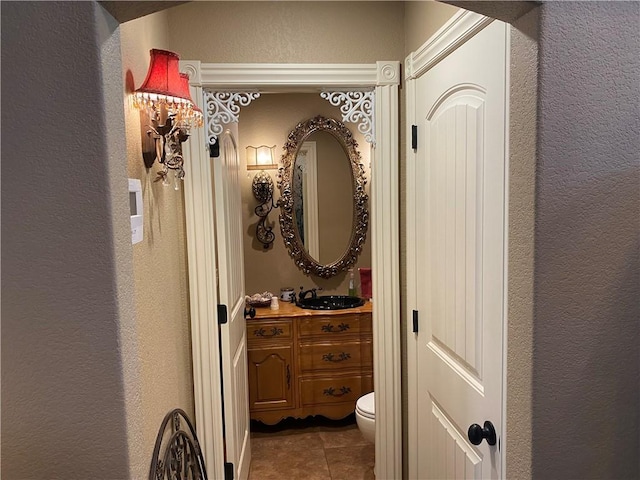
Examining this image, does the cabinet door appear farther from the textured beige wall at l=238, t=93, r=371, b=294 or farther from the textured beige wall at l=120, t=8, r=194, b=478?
the textured beige wall at l=120, t=8, r=194, b=478

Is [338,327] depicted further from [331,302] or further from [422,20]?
[422,20]

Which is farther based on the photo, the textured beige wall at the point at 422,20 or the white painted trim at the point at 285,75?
the white painted trim at the point at 285,75

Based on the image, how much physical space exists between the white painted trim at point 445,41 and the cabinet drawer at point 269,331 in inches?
70.5

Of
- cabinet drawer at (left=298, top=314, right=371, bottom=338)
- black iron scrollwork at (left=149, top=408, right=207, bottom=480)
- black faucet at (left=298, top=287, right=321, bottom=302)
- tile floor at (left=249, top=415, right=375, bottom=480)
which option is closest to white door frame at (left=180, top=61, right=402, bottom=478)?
black iron scrollwork at (left=149, top=408, right=207, bottom=480)

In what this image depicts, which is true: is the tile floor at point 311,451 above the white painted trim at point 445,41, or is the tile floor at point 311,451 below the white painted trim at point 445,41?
below

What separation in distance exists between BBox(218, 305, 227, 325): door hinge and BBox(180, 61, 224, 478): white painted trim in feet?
0.11

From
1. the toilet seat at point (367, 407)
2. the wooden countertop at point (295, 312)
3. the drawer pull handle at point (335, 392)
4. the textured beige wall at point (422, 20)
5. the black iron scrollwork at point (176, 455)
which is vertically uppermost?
the textured beige wall at point (422, 20)

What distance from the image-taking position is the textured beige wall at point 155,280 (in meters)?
1.45

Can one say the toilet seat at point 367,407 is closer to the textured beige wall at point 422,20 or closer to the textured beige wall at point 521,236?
the textured beige wall at point 521,236

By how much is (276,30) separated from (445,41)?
2.55 ft

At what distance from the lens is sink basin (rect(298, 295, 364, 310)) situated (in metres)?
3.36

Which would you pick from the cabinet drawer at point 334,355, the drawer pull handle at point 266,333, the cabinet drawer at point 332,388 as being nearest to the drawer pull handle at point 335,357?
the cabinet drawer at point 334,355

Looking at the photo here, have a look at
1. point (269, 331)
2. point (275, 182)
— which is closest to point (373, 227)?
point (269, 331)

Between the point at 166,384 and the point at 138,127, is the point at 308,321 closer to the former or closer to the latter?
the point at 166,384
